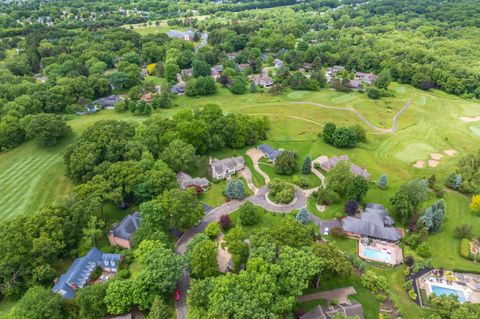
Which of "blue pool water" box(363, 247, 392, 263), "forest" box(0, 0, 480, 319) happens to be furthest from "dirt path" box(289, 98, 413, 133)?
"blue pool water" box(363, 247, 392, 263)

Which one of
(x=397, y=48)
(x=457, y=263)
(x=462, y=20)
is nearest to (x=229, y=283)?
(x=457, y=263)

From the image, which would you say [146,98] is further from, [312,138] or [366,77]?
[366,77]

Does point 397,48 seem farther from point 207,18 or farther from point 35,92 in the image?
point 35,92

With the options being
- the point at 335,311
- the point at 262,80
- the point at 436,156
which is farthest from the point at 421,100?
the point at 335,311

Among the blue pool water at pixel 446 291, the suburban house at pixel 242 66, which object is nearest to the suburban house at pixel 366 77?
the suburban house at pixel 242 66

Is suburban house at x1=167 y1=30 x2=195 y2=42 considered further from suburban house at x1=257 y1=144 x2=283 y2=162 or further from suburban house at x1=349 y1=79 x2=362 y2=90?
suburban house at x1=257 y1=144 x2=283 y2=162

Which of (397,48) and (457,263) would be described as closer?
(457,263)
